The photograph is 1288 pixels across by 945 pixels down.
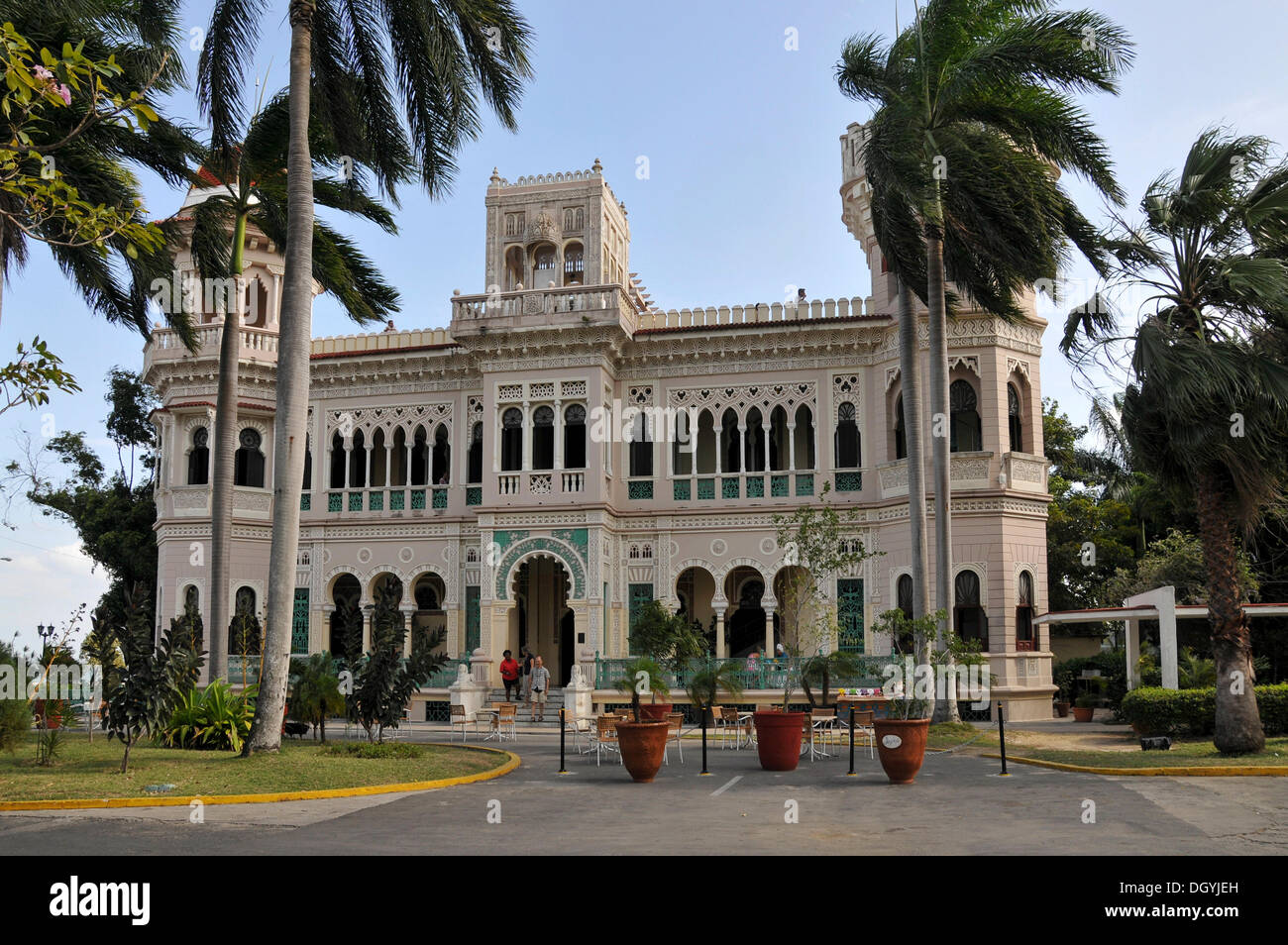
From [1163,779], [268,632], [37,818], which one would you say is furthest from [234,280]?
[1163,779]

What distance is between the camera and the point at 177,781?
1314 cm

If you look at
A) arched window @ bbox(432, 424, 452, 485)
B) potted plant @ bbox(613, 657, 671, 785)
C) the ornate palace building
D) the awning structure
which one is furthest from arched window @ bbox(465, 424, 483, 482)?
potted plant @ bbox(613, 657, 671, 785)

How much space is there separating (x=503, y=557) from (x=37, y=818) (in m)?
18.2

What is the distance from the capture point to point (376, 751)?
16.5 metres

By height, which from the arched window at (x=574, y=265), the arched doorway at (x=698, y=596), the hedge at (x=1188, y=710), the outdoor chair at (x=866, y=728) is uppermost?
the arched window at (x=574, y=265)

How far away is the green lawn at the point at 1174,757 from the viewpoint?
15.1 meters

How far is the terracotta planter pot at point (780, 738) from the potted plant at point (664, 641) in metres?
8.39

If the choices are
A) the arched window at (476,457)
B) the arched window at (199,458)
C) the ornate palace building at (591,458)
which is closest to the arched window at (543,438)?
the ornate palace building at (591,458)

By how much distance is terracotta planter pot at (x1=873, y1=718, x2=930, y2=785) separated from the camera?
13781mm

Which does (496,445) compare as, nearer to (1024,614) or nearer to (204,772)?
(1024,614)

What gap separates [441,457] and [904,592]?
13.7 m

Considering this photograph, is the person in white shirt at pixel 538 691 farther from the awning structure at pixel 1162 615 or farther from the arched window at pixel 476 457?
the awning structure at pixel 1162 615
